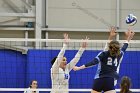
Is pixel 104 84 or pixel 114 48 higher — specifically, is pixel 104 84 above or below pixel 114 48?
below

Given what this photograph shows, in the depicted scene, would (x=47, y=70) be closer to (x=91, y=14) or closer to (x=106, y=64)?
(x=91, y=14)

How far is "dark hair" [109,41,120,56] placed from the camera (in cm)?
601

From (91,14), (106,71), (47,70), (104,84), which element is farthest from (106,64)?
(91,14)

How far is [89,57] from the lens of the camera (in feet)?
38.6

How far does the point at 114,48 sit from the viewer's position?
6.05 m

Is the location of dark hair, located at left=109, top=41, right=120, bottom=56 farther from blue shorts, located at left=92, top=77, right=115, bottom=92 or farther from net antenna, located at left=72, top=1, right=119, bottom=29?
net antenna, located at left=72, top=1, right=119, bottom=29

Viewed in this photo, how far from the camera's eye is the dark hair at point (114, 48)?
6.01 meters

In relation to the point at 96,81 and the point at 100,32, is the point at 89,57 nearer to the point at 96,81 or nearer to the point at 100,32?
the point at 100,32

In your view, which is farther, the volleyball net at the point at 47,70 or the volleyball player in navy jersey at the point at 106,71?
the volleyball net at the point at 47,70

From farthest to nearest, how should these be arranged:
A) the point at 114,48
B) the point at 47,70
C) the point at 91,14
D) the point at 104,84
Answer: the point at 91,14 → the point at 47,70 → the point at 104,84 → the point at 114,48

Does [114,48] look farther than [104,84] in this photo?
No

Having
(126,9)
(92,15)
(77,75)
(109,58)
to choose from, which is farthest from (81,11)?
(109,58)

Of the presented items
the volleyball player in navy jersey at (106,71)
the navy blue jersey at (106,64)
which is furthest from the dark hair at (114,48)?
the navy blue jersey at (106,64)

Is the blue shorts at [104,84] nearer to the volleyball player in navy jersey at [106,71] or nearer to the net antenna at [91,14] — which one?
the volleyball player in navy jersey at [106,71]
